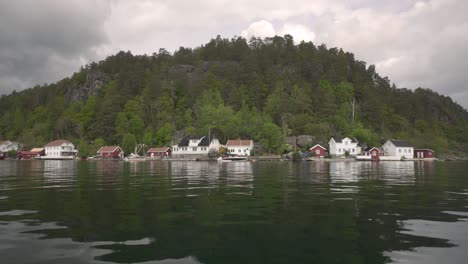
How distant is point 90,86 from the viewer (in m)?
176

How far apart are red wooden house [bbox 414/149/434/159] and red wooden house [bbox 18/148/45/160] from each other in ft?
440

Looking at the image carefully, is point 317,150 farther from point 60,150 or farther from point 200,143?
point 60,150

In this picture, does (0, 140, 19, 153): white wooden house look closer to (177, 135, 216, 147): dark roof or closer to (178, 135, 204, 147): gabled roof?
(178, 135, 204, 147): gabled roof

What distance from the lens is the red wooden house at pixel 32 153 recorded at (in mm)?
136375

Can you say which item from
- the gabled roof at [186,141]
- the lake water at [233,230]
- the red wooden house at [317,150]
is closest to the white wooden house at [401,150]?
the red wooden house at [317,150]

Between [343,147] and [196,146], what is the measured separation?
147 ft

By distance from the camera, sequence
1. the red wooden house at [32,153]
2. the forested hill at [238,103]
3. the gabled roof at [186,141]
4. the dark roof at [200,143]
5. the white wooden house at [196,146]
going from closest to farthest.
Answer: the white wooden house at [196,146] < the dark roof at [200,143] < the gabled roof at [186,141] < the forested hill at [238,103] < the red wooden house at [32,153]

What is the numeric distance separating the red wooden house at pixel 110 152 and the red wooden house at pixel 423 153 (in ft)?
315

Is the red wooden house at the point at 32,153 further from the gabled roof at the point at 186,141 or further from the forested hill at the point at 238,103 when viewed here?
the gabled roof at the point at 186,141

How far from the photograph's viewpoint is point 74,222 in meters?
12.2

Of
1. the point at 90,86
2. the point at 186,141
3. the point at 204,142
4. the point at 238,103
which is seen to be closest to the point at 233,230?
the point at 204,142

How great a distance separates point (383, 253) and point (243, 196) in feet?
35.3

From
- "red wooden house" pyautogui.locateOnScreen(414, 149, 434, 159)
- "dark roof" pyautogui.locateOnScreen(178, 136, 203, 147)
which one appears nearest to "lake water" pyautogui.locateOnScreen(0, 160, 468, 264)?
"dark roof" pyautogui.locateOnScreen(178, 136, 203, 147)

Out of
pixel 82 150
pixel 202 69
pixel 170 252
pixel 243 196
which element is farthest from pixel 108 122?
pixel 170 252
